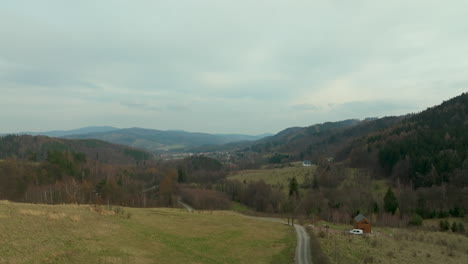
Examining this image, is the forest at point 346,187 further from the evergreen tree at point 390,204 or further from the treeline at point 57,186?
the treeline at point 57,186

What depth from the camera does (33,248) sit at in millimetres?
21750

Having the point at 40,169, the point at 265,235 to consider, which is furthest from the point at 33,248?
the point at 40,169

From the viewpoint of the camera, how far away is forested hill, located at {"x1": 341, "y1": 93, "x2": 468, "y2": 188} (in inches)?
4210

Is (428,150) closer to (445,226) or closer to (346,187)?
(346,187)

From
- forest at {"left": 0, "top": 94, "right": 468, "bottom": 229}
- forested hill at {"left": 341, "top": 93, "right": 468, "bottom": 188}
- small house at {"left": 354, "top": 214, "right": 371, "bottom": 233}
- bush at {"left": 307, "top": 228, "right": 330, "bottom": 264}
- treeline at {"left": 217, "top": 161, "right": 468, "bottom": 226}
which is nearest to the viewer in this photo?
bush at {"left": 307, "top": 228, "right": 330, "bottom": 264}

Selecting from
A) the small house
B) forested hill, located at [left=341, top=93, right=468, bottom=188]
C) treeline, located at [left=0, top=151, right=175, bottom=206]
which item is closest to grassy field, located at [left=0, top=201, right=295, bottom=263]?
the small house

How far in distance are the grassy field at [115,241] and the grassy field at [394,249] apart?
19.4ft

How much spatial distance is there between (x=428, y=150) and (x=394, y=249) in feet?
354

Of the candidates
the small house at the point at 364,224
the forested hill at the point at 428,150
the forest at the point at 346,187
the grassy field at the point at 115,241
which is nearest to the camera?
the grassy field at the point at 115,241

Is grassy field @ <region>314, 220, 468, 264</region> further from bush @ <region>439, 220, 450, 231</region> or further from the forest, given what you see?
the forest

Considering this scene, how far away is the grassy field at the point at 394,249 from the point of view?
3466 centimetres

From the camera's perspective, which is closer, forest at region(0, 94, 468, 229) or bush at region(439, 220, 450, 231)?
bush at region(439, 220, 450, 231)

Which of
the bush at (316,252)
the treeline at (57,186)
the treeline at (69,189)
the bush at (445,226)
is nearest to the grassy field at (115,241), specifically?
the bush at (316,252)

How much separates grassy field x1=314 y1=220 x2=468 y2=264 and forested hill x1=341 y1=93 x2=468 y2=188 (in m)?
64.0
